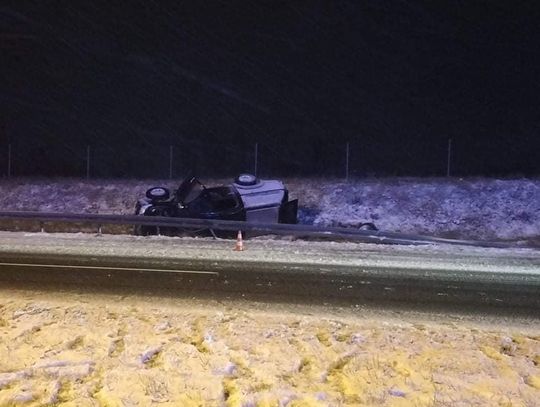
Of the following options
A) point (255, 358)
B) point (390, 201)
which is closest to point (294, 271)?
point (255, 358)

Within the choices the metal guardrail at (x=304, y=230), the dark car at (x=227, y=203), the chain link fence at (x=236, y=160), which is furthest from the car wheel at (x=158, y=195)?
the chain link fence at (x=236, y=160)

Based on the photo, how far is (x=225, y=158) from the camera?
27.5m

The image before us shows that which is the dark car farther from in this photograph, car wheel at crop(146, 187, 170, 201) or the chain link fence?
the chain link fence

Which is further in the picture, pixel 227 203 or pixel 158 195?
pixel 158 195

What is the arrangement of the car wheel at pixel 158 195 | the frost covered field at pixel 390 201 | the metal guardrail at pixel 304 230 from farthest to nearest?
the frost covered field at pixel 390 201, the car wheel at pixel 158 195, the metal guardrail at pixel 304 230

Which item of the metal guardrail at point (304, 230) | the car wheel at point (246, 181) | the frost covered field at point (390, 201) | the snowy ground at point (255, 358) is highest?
the car wheel at point (246, 181)

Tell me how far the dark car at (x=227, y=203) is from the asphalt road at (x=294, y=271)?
6.02ft

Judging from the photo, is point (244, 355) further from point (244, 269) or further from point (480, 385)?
point (244, 269)

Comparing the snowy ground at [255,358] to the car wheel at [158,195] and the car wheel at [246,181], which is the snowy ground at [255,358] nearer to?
the car wheel at [246,181]

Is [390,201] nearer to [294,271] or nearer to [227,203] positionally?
[227,203]

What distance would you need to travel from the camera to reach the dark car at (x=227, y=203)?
54.9ft

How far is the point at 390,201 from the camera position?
Result: 2116 centimetres

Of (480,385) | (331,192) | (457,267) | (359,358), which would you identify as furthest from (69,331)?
(331,192)

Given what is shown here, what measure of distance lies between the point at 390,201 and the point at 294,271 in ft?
37.0
